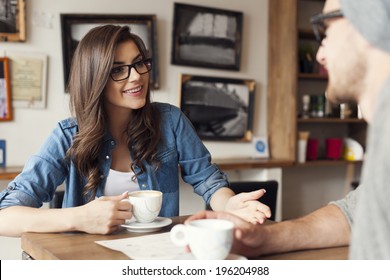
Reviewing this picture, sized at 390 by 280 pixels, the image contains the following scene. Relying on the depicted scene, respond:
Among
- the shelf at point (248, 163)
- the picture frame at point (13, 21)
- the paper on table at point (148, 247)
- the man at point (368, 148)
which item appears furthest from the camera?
the shelf at point (248, 163)

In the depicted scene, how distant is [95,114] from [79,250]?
2.64ft

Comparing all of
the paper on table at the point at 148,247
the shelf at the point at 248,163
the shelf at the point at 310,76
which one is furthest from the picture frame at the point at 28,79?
the paper on table at the point at 148,247

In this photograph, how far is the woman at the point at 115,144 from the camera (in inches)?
67.4

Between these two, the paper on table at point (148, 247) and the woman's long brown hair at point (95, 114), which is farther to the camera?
the woman's long brown hair at point (95, 114)

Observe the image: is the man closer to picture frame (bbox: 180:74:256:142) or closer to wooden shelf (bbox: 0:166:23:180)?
wooden shelf (bbox: 0:166:23:180)

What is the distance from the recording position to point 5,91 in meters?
3.04

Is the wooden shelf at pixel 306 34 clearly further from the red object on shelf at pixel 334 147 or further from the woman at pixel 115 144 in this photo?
the woman at pixel 115 144

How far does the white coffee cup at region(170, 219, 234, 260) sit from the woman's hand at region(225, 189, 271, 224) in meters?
0.38

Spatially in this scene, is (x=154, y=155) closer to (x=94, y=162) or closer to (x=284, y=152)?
(x=94, y=162)

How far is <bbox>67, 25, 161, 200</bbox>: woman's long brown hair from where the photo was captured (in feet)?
5.72

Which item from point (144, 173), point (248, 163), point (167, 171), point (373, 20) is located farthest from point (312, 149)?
point (373, 20)

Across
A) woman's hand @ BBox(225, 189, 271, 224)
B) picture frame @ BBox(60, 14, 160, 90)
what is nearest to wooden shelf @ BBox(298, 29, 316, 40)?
picture frame @ BBox(60, 14, 160, 90)

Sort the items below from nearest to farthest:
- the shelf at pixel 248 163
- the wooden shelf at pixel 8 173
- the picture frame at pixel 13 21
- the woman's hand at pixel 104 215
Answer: the woman's hand at pixel 104 215, the wooden shelf at pixel 8 173, the picture frame at pixel 13 21, the shelf at pixel 248 163

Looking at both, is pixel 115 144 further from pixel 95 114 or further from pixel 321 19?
pixel 321 19
